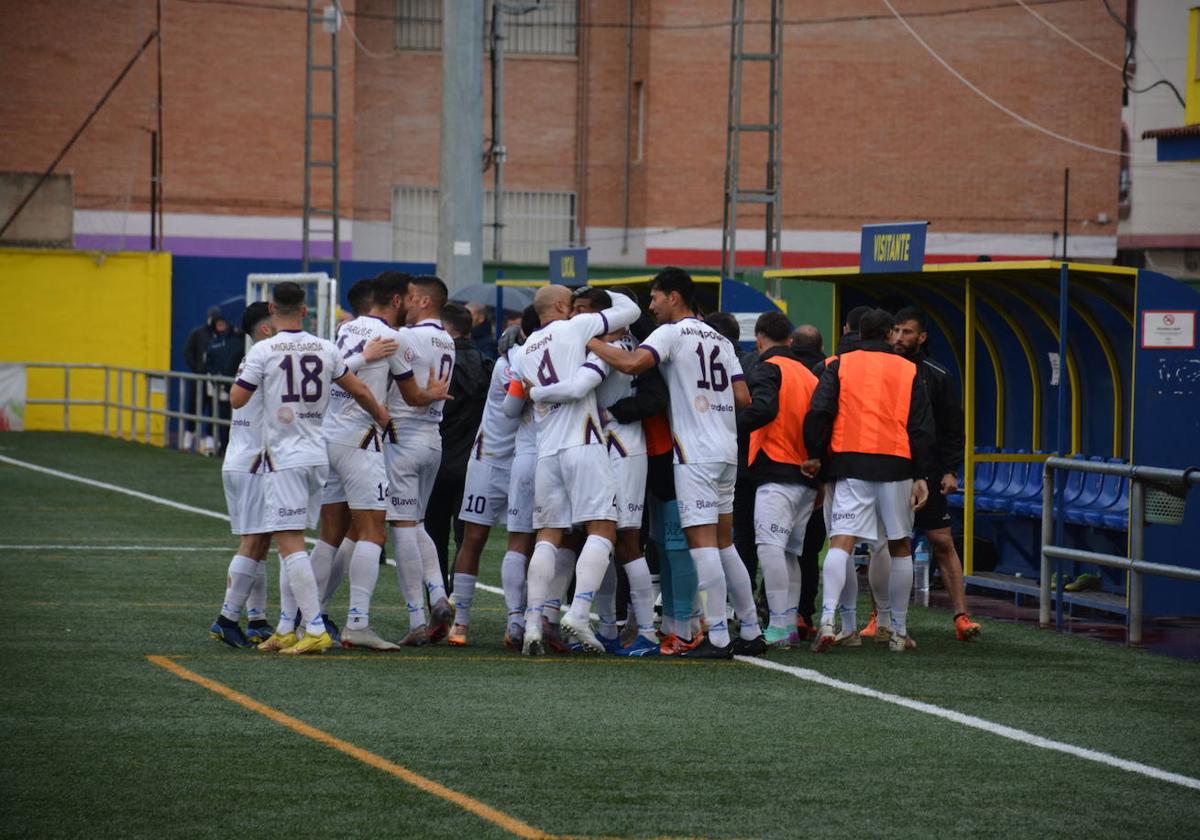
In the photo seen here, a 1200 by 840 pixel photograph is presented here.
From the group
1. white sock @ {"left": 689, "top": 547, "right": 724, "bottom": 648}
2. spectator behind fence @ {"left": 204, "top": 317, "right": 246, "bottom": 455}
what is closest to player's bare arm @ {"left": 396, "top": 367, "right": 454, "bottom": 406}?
white sock @ {"left": 689, "top": 547, "right": 724, "bottom": 648}

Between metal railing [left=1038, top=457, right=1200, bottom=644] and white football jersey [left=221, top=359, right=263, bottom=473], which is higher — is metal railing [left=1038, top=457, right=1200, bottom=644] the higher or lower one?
the lower one

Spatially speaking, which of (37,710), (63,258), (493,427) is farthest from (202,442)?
(37,710)

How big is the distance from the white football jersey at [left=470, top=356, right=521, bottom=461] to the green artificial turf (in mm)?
1134

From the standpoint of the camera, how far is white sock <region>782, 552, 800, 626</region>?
1153cm

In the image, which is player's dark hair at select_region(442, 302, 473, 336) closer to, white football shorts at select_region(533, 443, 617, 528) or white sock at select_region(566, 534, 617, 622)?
white football shorts at select_region(533, 443, 617, 528)

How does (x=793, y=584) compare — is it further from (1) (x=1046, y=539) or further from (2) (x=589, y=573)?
(1) (x=1046, y=539)

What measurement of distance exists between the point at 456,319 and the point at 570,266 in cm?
808

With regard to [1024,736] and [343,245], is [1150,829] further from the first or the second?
[343,245]

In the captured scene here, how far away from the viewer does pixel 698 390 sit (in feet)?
34.8

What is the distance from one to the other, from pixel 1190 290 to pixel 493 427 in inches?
196

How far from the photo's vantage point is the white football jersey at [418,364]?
35.9 feet

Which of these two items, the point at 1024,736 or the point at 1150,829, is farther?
the point at 1024,736

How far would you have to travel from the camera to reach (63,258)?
33312 millimetres

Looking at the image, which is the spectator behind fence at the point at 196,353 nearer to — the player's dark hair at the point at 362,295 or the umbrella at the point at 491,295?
the umbrella at the point at 491,295
